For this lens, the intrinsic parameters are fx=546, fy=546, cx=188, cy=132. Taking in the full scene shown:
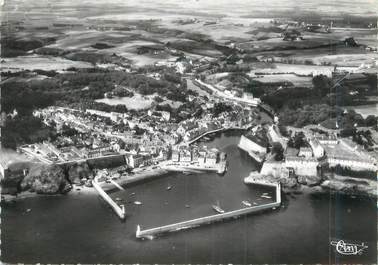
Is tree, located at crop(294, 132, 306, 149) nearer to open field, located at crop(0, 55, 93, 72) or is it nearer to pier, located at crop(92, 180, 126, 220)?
pier, located at crop(92, 180, 126, 220)

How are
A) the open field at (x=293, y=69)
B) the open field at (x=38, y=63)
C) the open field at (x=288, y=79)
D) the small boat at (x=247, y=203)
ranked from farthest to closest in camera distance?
the open field at (x=293, y=69), the open field at (x=288, y=79), the open field at (x=38, y=63), the small boat at (x=247, y=203)

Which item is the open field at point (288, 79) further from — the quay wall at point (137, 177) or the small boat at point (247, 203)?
the small boat at point (247, 203)

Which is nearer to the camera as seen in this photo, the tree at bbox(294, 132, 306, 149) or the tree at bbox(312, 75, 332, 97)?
the tree at bbox(294, 132, 306, 149)

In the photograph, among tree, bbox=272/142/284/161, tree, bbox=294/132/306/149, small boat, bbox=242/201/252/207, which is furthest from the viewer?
tree, bbox=294/132/306/149

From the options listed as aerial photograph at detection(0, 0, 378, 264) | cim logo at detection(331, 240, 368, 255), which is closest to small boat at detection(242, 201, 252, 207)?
aerial photograph at detection(0, 0, 378, 264)

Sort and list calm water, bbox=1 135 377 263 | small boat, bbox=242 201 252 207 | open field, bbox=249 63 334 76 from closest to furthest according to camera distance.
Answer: calm water, bbox=1 135 377 263 < small boat, bbox=242 201 252 207 < open field, bbox=249 63 334 76

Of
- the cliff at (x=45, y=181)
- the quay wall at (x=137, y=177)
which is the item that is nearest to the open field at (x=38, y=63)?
the cliff at (x=45, y=181)

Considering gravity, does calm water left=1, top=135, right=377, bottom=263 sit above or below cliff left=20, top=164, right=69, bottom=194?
below

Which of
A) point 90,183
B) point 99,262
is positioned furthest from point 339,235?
point 90,183
